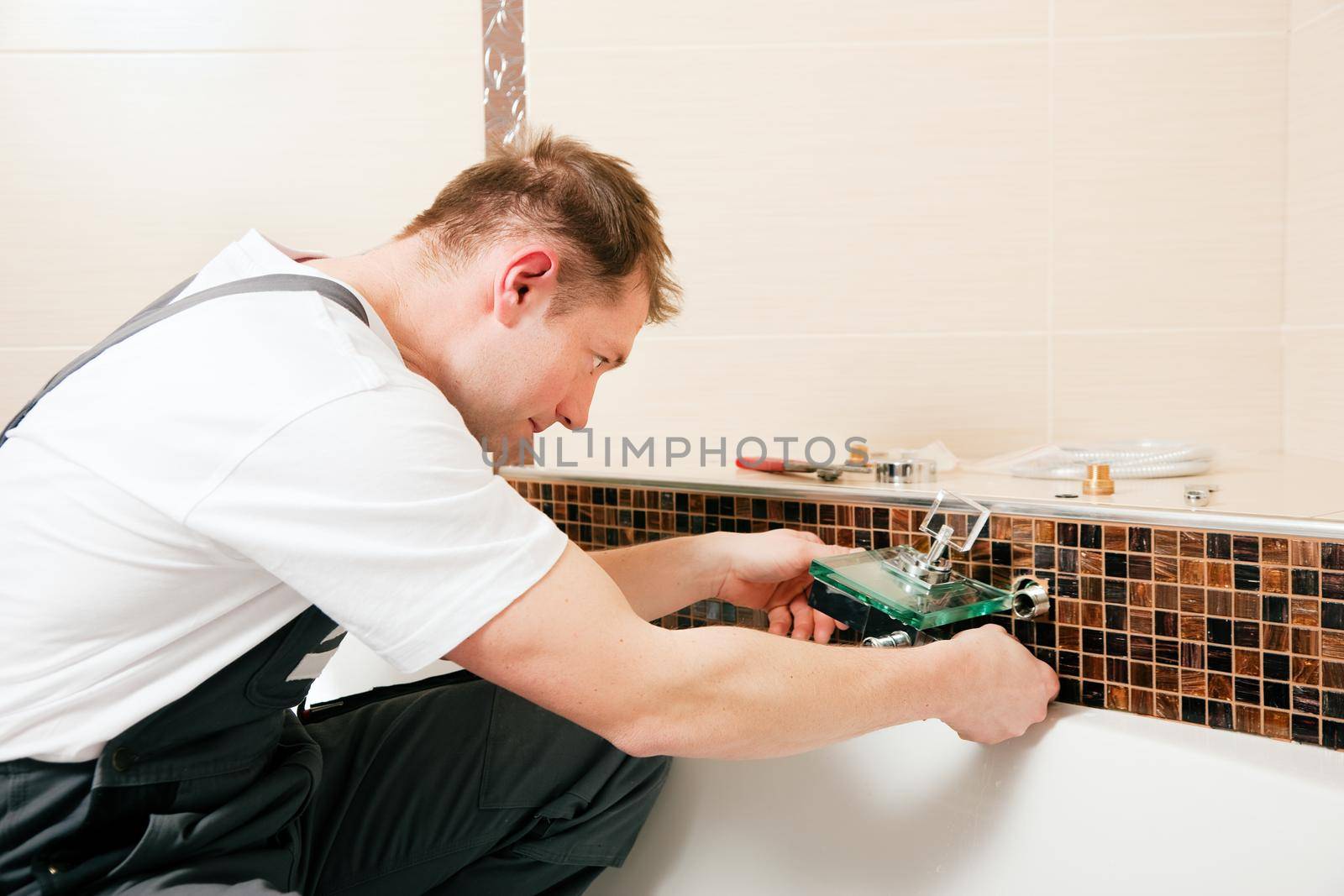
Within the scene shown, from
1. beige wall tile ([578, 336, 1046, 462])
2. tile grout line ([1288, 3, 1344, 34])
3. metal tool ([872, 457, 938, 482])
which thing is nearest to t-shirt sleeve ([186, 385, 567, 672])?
metal tool ([872, 457, 938, 482])

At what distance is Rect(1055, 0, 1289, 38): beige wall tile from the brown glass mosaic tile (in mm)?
805

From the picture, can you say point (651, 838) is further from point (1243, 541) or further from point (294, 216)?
point (294, 216)

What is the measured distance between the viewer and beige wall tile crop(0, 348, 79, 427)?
157cm

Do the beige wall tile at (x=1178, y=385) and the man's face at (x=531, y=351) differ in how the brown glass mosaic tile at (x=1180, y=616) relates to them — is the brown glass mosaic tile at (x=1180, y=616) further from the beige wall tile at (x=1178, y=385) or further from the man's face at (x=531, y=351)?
the beige wall tile at (x=1178, y=385)

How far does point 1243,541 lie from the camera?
2.76 ft

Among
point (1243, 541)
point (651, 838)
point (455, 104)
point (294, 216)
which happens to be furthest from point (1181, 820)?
point (294, 216)

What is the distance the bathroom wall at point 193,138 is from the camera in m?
1.50

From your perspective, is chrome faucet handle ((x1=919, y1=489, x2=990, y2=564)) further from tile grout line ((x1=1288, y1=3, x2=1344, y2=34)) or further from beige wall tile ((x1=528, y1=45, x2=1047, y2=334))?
tile grout line ((x1=1288, y1=3, x2=1344, y2=34))

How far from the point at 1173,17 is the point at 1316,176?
0.29 metres

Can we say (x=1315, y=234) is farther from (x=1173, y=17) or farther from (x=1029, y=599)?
(x=1029, y=599)

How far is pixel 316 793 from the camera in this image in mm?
922

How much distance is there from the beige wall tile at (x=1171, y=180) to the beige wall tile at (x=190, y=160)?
90 centimetres

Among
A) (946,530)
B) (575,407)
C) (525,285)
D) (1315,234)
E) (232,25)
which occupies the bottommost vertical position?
(946,530)

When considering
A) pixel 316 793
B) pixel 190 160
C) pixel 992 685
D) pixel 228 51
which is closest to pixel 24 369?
pixel 190 160
